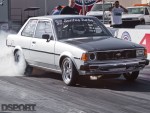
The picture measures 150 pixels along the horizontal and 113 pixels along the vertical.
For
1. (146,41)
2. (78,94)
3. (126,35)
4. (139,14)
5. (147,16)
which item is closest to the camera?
(78,94)

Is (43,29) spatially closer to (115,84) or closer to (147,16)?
(115,84)

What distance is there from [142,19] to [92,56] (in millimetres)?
23141

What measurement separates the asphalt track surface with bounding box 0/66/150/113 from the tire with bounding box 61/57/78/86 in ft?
0.44

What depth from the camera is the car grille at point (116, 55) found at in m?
9.28

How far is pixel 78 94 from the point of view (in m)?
8.77

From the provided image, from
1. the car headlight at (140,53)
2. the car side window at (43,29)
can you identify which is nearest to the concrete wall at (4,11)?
the car side window at (43,29)

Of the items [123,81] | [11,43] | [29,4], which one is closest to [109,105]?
[123,81]

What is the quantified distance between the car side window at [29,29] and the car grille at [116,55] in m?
2.54

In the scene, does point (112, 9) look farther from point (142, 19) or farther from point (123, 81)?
point (142, 19)

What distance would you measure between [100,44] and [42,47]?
160cm

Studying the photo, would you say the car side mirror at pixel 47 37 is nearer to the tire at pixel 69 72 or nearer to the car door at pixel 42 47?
the car door at pixel 42 47

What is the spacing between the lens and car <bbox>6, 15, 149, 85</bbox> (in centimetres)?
927

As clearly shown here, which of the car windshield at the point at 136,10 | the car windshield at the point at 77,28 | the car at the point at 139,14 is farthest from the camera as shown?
the car windshield at the point at 136,10

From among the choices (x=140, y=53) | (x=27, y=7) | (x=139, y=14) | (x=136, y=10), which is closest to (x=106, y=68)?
(x=140, y=53)
